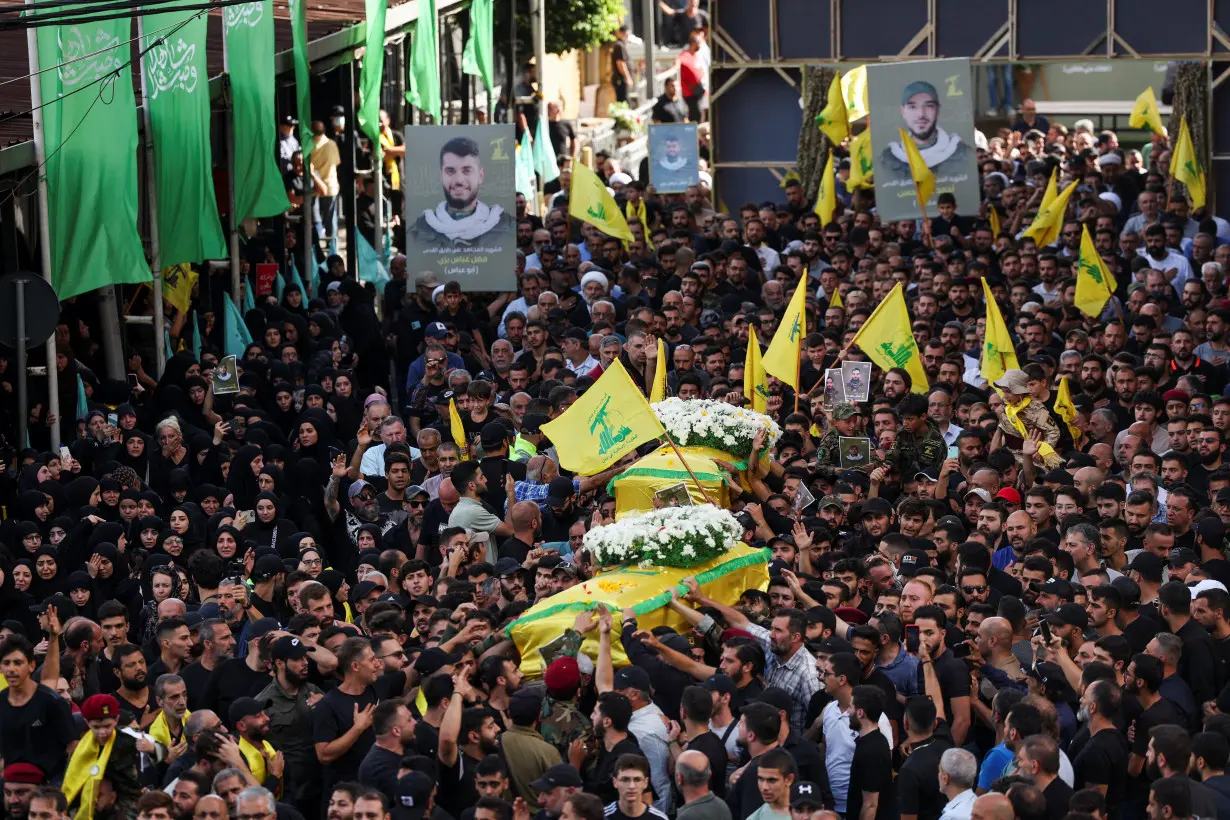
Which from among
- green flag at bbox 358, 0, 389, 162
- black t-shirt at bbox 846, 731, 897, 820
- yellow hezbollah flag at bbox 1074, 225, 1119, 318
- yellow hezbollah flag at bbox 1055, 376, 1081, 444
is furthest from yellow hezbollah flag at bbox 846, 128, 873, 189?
black t-shirt at bbox 846, 731, 897, 820

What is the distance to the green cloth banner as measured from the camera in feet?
68.3

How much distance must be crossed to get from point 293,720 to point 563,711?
4.54ft

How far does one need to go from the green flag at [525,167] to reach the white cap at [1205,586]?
59.9 ft

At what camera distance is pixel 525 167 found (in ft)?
101

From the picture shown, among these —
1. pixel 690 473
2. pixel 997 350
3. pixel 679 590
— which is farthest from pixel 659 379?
pixel 679 590

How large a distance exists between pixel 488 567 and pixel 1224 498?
4.50m

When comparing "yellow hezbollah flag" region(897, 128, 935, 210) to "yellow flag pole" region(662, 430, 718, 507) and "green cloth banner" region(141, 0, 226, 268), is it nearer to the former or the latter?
"green cloth banner" region(141, 0, 226, 268)

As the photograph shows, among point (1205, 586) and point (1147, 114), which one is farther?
point (1147, 114)

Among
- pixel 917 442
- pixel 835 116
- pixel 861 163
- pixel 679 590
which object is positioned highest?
pixel 835 116

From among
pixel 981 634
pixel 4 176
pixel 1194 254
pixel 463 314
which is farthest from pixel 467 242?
pixel 981 634

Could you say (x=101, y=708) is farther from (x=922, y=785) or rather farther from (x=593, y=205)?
(x=593, y=205)

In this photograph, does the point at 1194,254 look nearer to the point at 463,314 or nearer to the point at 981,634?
the point at 463,314

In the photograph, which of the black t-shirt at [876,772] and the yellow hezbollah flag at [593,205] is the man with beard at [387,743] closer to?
the black t-shirt at [876,772]

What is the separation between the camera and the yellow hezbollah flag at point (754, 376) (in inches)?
693
